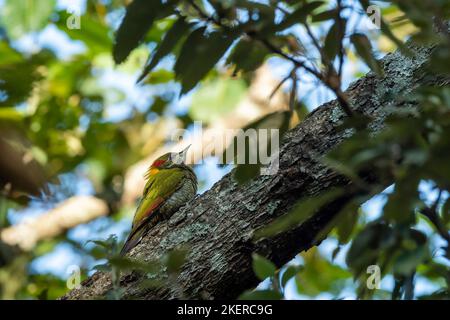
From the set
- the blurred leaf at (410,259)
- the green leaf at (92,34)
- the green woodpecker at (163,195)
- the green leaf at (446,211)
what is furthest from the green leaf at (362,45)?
the green leaf at (92,34)

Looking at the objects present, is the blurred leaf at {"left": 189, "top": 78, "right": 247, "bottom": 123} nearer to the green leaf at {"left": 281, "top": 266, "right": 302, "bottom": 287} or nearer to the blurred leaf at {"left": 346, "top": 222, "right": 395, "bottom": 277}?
the green leaf at {"left": 281, "top": 266, "right": 302, "bottom": 287}

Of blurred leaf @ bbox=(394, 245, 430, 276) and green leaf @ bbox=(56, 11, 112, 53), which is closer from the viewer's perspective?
blurred leaf @ bbox=(394, 245, 430, 276)

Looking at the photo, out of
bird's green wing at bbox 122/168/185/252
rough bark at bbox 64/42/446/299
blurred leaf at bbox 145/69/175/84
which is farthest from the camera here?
blurred leaf at bbox 145/69/175/84

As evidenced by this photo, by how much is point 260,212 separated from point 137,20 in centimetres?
134

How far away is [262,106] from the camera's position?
7.31m

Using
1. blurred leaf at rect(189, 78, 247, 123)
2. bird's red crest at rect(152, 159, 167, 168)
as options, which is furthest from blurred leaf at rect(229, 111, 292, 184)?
blurred leaf at rect(189, 78, 247, 123)

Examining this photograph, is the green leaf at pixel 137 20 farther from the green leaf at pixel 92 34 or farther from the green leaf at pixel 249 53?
the green leaf at pixel 92 34

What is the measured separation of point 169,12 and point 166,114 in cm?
558

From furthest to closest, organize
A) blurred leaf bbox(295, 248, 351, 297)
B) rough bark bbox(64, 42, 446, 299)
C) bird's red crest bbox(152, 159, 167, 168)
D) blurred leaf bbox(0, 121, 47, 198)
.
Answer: blurred leaf bbox(295, 248, 351, 297)
bird's red crest bbox(152, 159, 167, 168)
blurred leaf bbox(0, 121, 47, 198)
rough bark bbox(64, 42, 446, 299)

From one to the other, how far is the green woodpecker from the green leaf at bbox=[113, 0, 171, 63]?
73.6 inches

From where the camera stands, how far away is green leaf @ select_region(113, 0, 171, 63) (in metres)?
2.04

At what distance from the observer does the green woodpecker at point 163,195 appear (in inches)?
169
